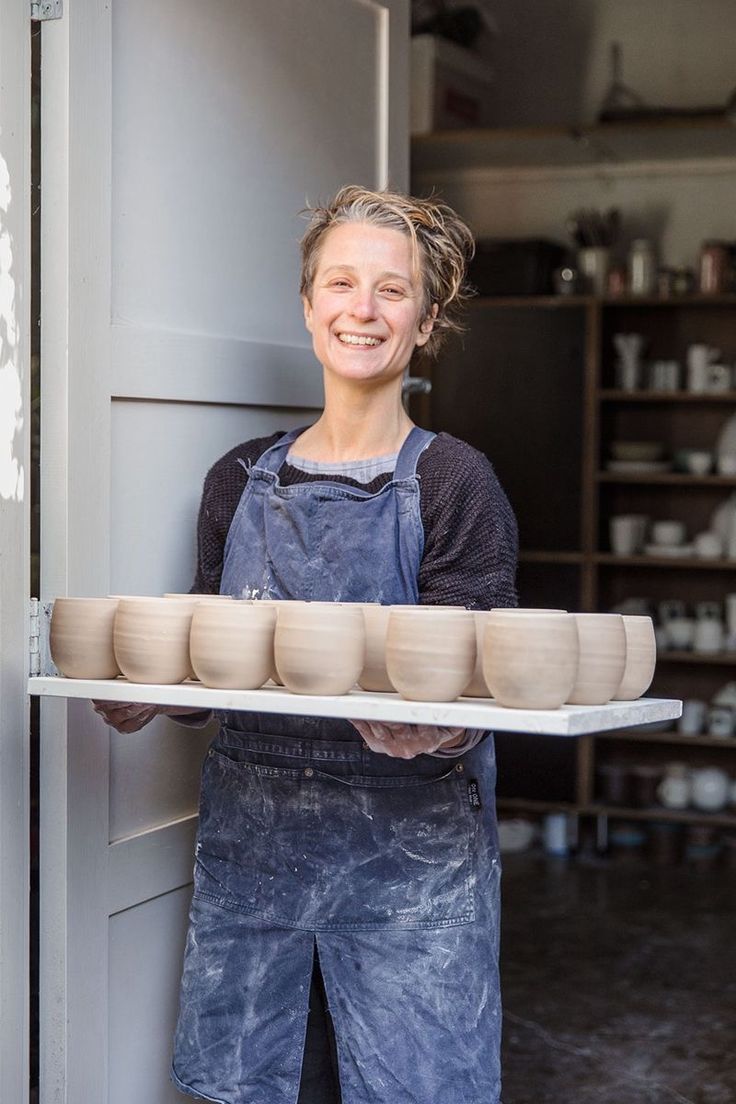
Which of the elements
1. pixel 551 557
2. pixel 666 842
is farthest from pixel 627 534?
pixel 666 842

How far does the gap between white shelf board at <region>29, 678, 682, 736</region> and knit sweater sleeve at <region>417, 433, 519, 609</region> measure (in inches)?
10.2

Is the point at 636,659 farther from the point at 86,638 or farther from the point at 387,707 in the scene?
the point at 86,638

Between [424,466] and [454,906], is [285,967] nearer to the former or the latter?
[454,906]

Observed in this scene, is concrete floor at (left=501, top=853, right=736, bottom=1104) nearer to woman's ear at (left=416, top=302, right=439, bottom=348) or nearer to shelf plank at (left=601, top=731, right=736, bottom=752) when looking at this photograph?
shelf plank at (left=601, top=731, right=736, bottom=752)

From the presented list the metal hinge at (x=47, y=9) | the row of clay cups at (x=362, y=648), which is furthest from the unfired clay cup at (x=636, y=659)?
the metal hinge at (x=47, y=9)

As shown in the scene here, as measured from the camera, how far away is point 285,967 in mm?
1967

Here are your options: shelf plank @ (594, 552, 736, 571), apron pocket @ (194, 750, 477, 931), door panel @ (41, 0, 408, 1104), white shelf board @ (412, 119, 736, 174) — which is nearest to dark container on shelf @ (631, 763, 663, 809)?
shelf plank @ (594, 552, 736, 571)

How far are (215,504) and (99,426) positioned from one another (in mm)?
222

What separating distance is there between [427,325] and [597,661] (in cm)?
68

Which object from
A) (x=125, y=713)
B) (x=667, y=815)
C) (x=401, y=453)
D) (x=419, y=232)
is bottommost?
(x=667, y=815)

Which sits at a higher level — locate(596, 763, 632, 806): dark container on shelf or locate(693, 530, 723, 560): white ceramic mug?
locate(693, 530, 723, 560): white ceramic mug

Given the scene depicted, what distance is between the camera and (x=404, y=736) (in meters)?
1.69

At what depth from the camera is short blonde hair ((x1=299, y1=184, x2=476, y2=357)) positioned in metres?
2.05

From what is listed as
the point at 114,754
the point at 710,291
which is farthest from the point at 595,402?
the point at 114,754
